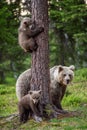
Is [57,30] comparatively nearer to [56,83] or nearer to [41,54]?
[56,83]

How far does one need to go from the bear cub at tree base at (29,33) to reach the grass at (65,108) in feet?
5.67

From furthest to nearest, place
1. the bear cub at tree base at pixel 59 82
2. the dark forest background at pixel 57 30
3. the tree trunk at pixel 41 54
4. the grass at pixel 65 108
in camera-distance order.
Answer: the dark forest background at pixel 57 30 < the bear cub at tree base at pixel 59 82 < the tree trunk at pixel 41 54 < the grass at pixel 65 108

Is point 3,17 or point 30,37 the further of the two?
point 3,17

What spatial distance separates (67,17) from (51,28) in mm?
4695

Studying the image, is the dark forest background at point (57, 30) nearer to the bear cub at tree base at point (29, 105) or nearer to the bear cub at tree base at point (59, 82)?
the bear cub at tree base at point (59, 82)

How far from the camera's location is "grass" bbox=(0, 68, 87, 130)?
8.41m

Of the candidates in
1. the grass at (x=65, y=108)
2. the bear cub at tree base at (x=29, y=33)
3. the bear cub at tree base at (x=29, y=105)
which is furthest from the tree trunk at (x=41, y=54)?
the grass at (x=65, y=108)

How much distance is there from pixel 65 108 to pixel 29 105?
2.59 meters

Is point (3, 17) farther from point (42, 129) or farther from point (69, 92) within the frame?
point (42, 129)

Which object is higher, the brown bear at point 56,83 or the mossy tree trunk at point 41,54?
the mossy tree trunk at point 41,54

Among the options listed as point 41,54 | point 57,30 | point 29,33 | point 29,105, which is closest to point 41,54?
point 41,54

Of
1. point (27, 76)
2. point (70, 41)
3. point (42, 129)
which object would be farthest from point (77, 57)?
point (42, 129)

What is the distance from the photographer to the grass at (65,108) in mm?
8406

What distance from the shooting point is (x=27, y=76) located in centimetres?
976
